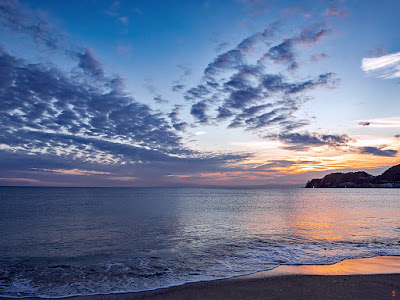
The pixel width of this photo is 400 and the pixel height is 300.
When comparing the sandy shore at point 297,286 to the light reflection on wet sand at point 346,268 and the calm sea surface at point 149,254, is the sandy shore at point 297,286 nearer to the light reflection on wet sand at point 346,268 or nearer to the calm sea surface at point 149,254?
the light reflection on wet sand at point 346,268

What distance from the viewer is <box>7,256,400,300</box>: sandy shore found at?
8.98 metres

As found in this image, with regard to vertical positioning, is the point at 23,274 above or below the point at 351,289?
below

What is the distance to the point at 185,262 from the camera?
13922 millimetres

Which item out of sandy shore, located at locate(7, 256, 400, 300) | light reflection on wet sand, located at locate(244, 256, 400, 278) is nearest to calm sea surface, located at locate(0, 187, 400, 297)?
light reflection on wet sand, located at locate(244, 256, 400, 278)

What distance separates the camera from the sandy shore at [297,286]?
898cm

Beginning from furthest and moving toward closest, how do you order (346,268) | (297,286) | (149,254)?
(149,254) < (346,268) < (297,286)

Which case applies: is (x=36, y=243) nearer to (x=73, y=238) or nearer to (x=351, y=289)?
(x=73, y=238)

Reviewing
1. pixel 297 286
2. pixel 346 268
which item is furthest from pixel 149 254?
pixel 346 268

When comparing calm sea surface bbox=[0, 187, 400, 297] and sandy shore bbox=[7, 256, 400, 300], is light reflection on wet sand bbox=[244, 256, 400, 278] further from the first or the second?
calm sea surface bbox=[0, 187, 400, 297]

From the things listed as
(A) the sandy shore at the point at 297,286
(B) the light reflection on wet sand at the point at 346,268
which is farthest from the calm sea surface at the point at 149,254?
(A) the sandy shore at the point at 297,286

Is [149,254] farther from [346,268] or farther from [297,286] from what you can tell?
[346,268]

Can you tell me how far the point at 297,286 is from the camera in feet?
32.1

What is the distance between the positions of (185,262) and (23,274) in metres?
7.94

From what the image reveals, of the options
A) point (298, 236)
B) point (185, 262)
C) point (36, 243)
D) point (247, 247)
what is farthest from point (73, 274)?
point (298, 236)
